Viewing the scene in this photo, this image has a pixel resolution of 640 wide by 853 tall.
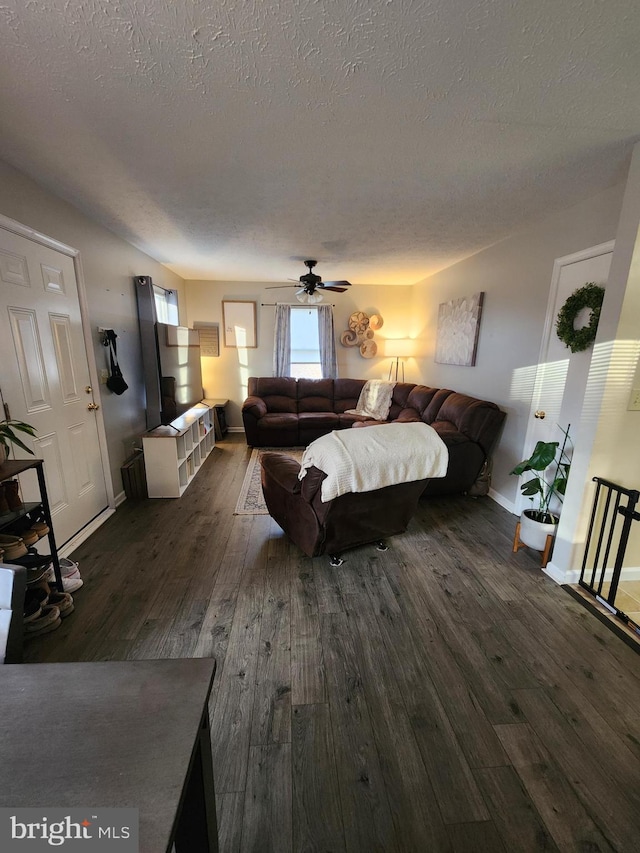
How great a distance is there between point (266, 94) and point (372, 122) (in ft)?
1.65

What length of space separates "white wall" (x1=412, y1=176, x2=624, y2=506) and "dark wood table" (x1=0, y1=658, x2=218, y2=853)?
3169 millimetres

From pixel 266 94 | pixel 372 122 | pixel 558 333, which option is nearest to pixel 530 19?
pixel 372 122

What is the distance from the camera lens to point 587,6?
40.9 inches

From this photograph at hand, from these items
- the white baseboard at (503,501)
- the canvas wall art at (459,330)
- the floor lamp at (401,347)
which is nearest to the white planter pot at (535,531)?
the white baseboard at (503,501)

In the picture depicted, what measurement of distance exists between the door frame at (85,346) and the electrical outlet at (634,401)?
3.73 metres

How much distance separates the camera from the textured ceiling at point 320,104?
109 cm

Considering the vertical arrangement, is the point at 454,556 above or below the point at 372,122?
below

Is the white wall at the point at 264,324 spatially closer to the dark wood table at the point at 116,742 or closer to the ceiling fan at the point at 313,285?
the ceiling fan at the point at 313,285

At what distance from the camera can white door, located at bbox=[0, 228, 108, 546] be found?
2002mm

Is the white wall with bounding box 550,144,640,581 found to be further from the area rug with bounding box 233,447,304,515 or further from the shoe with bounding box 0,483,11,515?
the shoe with bounding box 0,483,11,515

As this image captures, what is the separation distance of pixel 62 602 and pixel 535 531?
3.01 meters

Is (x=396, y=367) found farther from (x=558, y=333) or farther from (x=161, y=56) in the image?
(x=161, y=56)

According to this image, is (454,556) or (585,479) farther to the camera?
(454,556)

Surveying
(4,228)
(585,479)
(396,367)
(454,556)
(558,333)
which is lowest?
(454,556)
